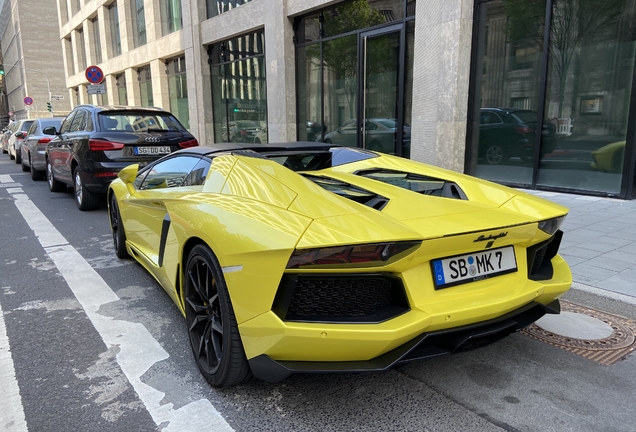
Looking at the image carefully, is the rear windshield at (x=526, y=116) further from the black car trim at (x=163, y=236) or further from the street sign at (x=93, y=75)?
the street sign at (x=93, y=75)

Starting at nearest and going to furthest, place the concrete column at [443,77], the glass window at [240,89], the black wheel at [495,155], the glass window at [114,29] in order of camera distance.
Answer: the concrete column at [443,77], the black wheel at [495,155], the glass window at [240,89], the glass window at [114,29]

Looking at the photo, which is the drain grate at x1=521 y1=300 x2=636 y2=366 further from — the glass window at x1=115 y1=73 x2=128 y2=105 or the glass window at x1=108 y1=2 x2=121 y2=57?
the glass window at x1=108 y1=2 x2=121 y2=57

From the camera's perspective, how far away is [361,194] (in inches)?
109

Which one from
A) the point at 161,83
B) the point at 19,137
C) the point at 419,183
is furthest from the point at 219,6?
the point at 419,183

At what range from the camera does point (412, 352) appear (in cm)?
219

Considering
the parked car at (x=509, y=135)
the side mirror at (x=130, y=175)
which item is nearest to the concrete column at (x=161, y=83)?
the parked car at (x=509, y=135)

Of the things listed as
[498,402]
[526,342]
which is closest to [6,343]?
[498,402]

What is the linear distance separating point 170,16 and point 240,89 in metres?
6.79

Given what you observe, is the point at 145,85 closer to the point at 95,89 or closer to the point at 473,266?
the point at 95,89

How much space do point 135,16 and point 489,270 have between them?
1056 inches

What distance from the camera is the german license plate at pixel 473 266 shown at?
2.30 meters

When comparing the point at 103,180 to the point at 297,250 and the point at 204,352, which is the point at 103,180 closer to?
the point at 204,352

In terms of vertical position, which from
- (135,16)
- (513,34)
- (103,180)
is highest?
(135,16)

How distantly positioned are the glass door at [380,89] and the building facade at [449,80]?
0.03 metres
